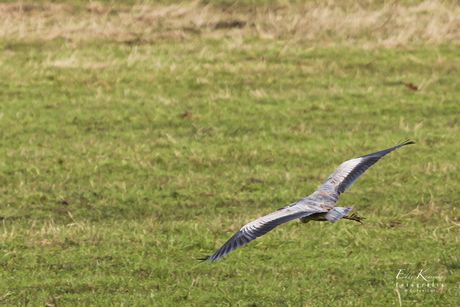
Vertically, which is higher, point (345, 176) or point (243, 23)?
point (345, 176)

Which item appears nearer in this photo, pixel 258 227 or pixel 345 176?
pixel 258 227

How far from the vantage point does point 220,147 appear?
11078 mm

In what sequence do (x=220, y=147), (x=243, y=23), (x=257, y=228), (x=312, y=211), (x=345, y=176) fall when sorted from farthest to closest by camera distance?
(x=243, y=23), (x=220, y=147), (x=345, y=176), (x=312, y=211), (x=257, y=228)

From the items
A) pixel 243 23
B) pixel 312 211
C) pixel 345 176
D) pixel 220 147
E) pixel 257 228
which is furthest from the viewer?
pixel 243 23

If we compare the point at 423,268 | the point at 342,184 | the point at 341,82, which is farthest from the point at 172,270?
the point at 341,82

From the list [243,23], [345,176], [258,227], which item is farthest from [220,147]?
[243,23]

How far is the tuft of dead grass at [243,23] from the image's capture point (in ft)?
54.1

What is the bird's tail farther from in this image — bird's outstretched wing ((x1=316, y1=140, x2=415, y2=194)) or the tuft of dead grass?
the tuft of dead grass

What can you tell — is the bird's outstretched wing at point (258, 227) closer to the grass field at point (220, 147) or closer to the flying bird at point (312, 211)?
the flying bird at point (312, 211)

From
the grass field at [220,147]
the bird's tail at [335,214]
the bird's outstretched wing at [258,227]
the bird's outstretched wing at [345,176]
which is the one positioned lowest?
the grass field at [220,147]

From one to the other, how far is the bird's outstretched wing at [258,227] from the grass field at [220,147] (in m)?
1.64

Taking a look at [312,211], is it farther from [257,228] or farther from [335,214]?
[257,228]

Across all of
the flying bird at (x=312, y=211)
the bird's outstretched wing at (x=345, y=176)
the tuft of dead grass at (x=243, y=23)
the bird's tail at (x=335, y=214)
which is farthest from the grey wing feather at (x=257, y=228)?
the tuft of dead grass at (x=243, y=23)

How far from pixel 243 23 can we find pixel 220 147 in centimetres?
712
